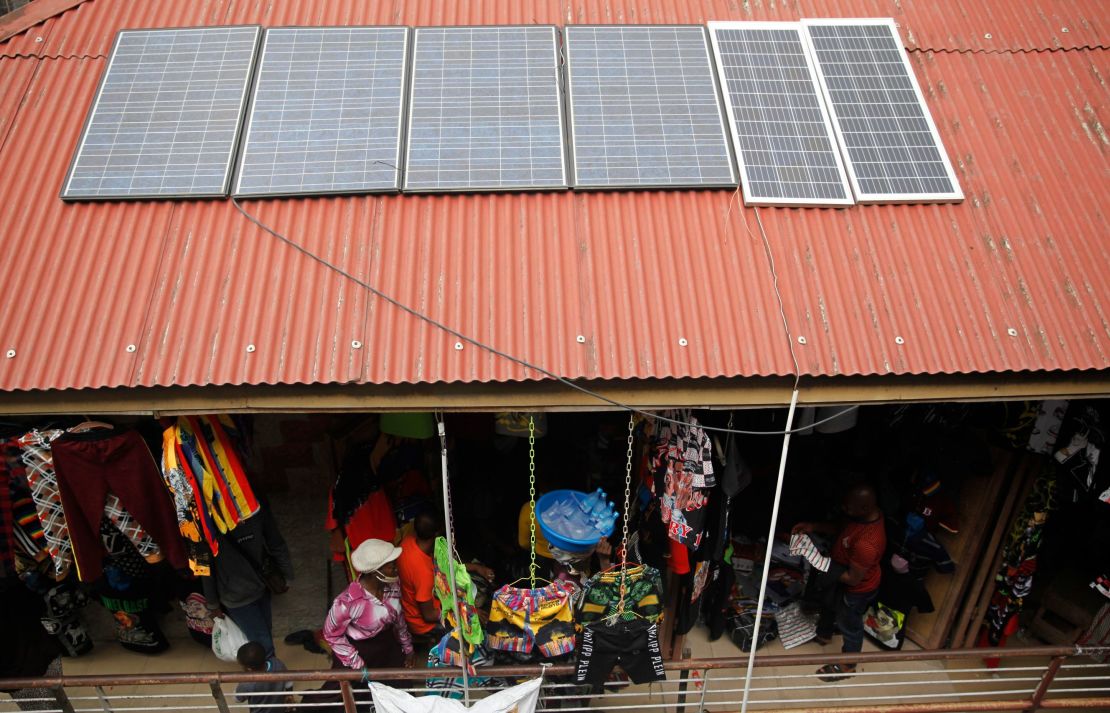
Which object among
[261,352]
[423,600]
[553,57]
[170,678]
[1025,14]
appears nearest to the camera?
[261,352]

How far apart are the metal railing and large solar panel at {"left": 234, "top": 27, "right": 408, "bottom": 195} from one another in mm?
3801

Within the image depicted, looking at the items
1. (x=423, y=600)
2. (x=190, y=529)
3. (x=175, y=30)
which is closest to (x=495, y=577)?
(x=423, y=600)

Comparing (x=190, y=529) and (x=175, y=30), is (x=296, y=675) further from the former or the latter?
(x=175, y=30)

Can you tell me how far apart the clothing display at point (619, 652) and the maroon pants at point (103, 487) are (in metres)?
3.22

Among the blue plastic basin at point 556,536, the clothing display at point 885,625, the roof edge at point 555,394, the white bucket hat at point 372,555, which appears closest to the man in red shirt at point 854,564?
the clothing display at point 885,625

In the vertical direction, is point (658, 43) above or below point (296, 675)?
above

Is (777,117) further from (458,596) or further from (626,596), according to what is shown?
(458,596)

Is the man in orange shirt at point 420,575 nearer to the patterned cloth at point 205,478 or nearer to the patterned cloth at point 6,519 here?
the patterned cloth at point 205,478

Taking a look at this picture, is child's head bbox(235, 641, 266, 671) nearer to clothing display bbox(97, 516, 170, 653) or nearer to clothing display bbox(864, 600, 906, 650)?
clothing display bbox(97, 516, 170, 653)

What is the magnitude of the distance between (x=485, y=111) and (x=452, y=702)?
15.3ft

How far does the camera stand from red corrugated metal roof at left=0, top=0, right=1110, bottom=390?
515 centimetres

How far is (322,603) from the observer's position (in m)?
7.61

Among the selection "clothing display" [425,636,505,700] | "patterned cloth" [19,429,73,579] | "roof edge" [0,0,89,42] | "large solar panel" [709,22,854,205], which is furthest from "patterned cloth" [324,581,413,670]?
"roof edge" [0,0,89,42]

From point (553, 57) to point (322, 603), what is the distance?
5797 millimetres
